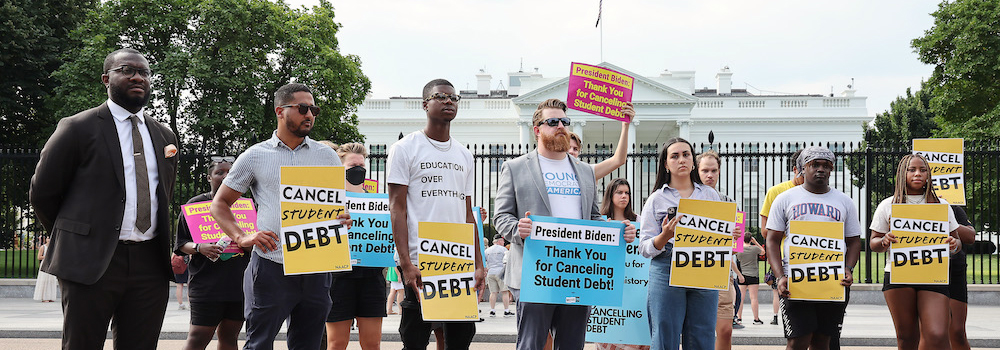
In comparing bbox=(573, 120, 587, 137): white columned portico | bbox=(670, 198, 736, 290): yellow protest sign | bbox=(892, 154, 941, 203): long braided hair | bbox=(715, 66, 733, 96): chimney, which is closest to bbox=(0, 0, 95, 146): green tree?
bbox=(670, 198, 736, 290): yellow protest sign

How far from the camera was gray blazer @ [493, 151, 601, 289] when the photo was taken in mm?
5059

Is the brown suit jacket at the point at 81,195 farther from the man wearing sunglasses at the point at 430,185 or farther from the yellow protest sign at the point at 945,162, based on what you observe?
the yellow protest sign at the point at 945,162

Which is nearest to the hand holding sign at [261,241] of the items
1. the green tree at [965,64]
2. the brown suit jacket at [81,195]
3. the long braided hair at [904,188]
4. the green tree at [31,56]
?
the brown suit jacket at [81,195]

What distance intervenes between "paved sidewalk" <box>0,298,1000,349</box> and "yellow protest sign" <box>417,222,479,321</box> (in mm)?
5709

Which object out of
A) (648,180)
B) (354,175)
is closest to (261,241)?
(354,175)

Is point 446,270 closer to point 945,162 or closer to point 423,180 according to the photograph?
point 423,180

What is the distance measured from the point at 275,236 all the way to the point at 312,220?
0.21 m

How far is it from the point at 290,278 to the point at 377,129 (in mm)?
51853

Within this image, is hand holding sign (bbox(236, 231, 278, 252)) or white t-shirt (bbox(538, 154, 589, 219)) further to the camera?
white t-shirt (bbox(538, 154, 589, 219))

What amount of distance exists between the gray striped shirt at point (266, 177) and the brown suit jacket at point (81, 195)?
62cm

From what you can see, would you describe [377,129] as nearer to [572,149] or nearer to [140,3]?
[140,3]

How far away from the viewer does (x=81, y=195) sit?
153 inches

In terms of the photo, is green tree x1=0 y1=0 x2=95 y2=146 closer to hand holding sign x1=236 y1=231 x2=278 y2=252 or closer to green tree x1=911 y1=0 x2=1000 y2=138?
hand holding sign x1=236 y1=231 x2=278 y2=252

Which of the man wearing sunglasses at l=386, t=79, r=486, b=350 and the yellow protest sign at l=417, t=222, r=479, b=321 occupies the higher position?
the man wearing sunglasses at l=386, t=79, r=486, b=350
